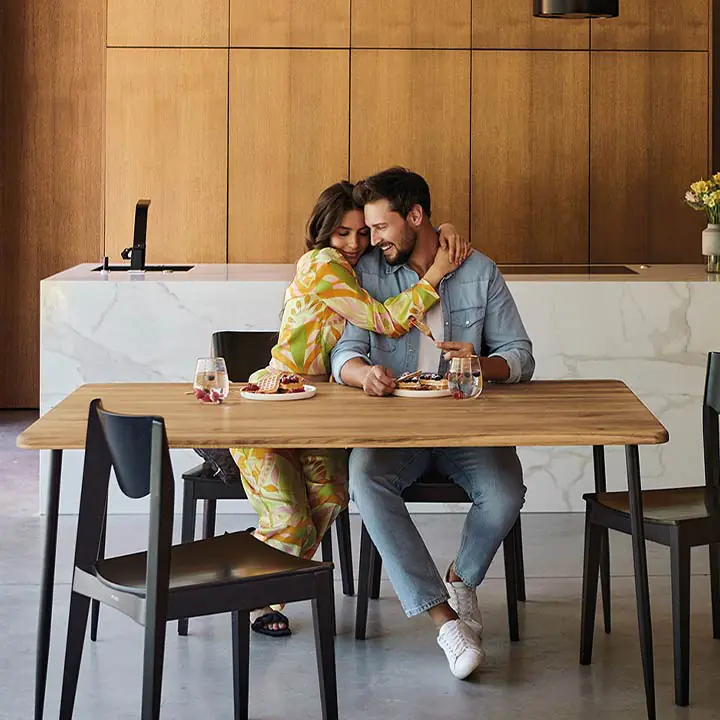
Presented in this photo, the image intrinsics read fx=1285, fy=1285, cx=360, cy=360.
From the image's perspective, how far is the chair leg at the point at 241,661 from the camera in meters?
2.81

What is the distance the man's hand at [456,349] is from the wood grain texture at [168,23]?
3.86 metres

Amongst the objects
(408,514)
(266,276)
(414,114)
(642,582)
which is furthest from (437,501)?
(414,114)

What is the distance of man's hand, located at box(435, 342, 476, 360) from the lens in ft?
11.0

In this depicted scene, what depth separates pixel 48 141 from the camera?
7.18 metres

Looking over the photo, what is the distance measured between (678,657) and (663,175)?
4.30 metres

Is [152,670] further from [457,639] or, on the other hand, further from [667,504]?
[667,504]

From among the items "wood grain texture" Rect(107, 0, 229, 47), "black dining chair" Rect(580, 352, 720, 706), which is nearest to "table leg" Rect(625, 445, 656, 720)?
"black dining chair" Rect(580, 352, 720, 706)

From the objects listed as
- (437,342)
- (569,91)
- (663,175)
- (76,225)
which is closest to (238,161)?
(76,225)

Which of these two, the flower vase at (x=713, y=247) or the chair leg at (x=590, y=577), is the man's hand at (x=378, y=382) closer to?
the chair leg at (x=590, y=577)

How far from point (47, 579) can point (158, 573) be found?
48 cm

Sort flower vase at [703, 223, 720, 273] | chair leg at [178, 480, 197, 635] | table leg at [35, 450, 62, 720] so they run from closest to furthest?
table leg at [35, 450, 62, 720] → chair leg at [178, 480, 197, 635] → flower vase at [703, 223, 720, 273]

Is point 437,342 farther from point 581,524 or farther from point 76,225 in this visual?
point 76,225

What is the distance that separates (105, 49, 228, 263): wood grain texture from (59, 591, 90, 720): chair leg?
14.2ft

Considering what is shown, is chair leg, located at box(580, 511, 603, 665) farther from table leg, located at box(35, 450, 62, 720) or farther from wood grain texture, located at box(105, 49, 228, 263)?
wood grain texture, located at box(105, 49, 228, 263)
